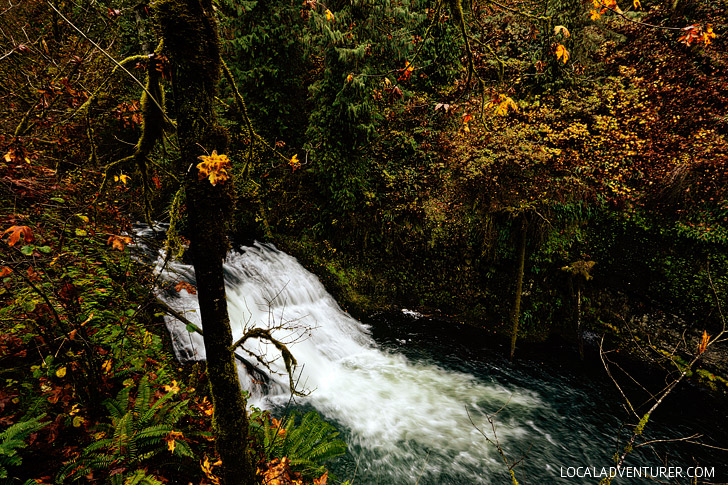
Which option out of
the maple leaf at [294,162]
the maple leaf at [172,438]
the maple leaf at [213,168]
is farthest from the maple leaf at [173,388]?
the maple leaf at [294,162]

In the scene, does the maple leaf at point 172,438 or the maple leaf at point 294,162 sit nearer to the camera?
the maple leaf at point 172,438

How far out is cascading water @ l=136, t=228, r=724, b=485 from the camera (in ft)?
17.7

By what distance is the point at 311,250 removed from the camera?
11.3 m

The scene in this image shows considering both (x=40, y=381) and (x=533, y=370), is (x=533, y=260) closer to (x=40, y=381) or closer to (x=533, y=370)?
(x=533, y=370)

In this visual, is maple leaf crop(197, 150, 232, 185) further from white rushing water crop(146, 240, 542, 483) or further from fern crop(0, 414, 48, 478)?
white rushing water crop(146, 240, 542, 483)

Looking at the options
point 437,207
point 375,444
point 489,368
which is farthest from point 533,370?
point 437,207

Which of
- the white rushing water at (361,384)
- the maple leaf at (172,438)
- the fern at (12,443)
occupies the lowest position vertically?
→ the white rushing water at (361,384)

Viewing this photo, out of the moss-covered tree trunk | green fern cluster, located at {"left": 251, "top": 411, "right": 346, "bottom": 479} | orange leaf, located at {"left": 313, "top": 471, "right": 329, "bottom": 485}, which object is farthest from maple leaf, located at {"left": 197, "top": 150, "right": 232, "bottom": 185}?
orange leaf, located at {"left": 313, "top": 471, "right": 329, "bottom": 485}

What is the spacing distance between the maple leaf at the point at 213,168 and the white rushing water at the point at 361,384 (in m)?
2.86

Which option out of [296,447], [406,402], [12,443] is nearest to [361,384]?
[406,402]

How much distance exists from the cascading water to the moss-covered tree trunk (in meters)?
1.85

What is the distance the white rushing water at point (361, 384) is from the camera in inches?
217

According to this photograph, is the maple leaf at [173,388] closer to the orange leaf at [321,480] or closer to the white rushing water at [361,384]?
the white rushing water at [361,384]

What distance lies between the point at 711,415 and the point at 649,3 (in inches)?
593
